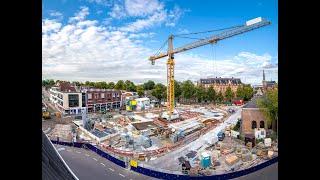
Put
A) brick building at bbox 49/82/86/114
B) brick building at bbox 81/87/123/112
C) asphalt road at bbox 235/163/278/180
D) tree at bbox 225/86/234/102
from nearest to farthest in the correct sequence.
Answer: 1. asphalt road at bbox 235/163/278/180
2. brick building at bbox 49/82/86/114
3. brick building at bbox 81/87/123/112
4. tree at bbox 225/86/234/102

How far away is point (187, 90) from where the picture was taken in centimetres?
1341

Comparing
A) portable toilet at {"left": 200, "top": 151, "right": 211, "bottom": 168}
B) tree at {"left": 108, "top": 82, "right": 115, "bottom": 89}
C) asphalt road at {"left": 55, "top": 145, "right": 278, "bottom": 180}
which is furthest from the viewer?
tree at {"left": 108, "top": 82, "right": 115, "bottom": 89}

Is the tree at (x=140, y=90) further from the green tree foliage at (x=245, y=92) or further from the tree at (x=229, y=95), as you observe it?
the green tree foliage at (x=245, y=92)

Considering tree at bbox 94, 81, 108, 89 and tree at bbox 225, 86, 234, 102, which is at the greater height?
tree at bbox 94, 81, 108, 89

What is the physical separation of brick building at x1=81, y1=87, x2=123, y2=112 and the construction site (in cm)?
28

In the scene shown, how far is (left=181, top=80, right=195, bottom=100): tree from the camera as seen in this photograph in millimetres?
13344

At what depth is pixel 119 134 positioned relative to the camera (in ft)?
26.9

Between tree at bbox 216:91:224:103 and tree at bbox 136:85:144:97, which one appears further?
tree at bbox 216:91:224:103

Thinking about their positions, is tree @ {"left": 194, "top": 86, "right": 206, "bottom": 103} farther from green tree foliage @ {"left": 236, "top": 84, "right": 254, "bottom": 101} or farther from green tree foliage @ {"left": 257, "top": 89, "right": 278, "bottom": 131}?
green tree foliage @ {"left": 257, "top": 89, "right": 278, "bottom": 131}

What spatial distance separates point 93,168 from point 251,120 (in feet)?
14.1

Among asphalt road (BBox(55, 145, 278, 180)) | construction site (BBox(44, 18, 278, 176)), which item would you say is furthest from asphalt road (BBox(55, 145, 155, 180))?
construction site (BBox(44, 18, 278, 176))

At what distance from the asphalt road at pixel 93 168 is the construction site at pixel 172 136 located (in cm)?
39
